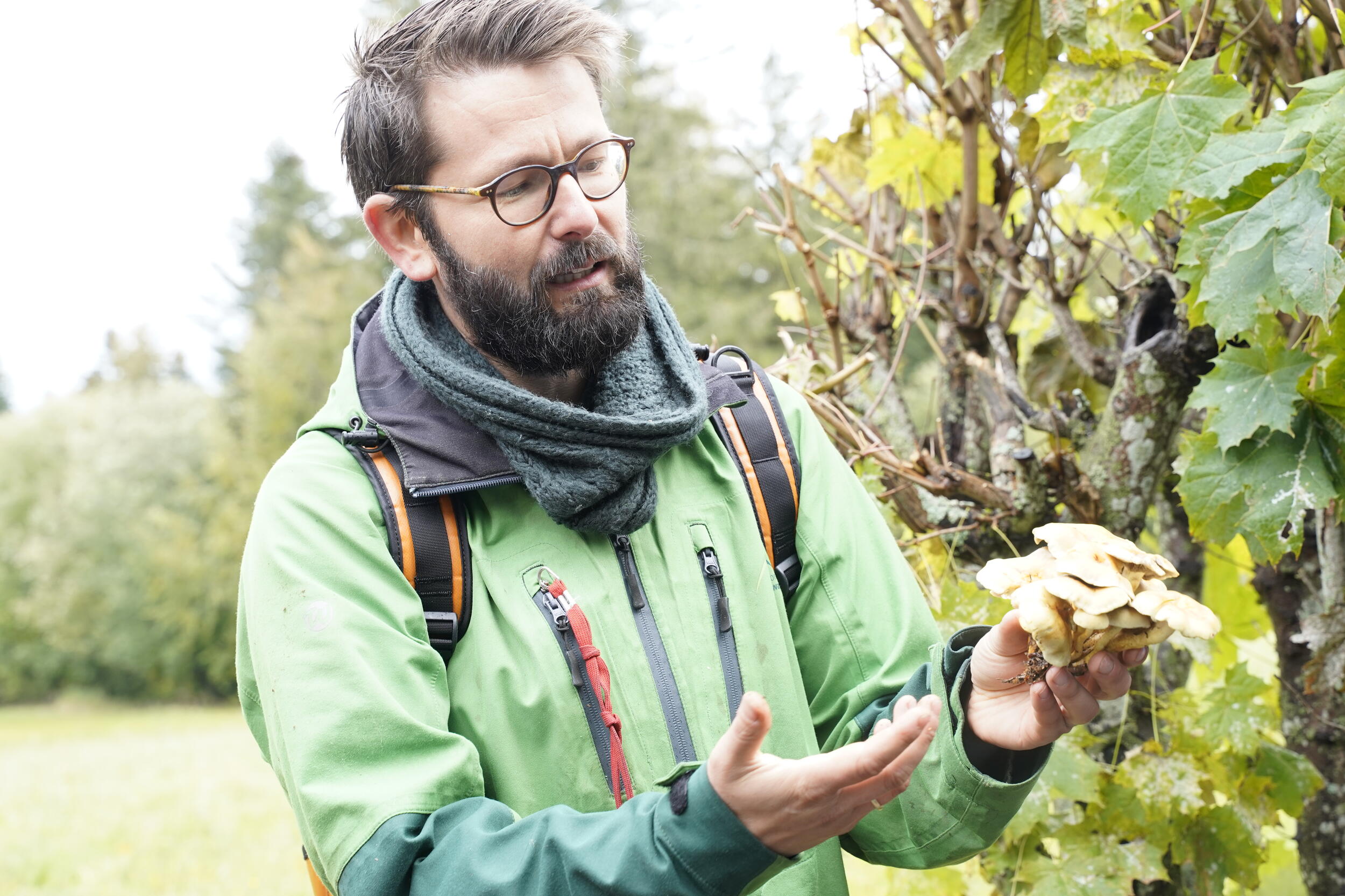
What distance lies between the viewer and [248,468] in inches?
990

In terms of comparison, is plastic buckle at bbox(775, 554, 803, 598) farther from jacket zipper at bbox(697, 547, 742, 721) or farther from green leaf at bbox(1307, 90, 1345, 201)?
green leaf at bbox(1307, 90, 1345, 201)

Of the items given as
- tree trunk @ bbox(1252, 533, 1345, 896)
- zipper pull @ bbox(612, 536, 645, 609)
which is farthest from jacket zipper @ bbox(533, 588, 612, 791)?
tree trunk @ bbox(1252, 533, 1345, 896)

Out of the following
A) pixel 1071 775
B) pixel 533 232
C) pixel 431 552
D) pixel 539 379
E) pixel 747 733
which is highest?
pixel 533 232

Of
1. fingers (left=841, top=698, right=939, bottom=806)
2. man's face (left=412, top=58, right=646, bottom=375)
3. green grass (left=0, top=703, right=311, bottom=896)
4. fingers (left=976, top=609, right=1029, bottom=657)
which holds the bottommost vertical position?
green grass (left=0, top=703, right=311, bottom=896)

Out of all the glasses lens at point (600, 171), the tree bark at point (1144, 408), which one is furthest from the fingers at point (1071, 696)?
the tree bark at point (1144, 408)

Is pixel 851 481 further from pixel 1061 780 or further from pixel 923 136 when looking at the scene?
pixel 923 136

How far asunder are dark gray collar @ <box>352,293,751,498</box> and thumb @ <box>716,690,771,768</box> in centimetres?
60

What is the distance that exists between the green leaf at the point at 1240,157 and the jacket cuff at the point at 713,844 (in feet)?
4.05

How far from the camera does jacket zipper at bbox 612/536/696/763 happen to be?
1580mm

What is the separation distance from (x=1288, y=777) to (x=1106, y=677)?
1.39 metres

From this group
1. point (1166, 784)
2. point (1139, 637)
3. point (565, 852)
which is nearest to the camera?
point (565, 852)

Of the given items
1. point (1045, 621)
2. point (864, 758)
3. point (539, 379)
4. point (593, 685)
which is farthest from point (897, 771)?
point (539, 379)

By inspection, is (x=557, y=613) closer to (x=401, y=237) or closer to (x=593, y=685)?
(x=593, y=685)

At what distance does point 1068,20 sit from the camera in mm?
2104
